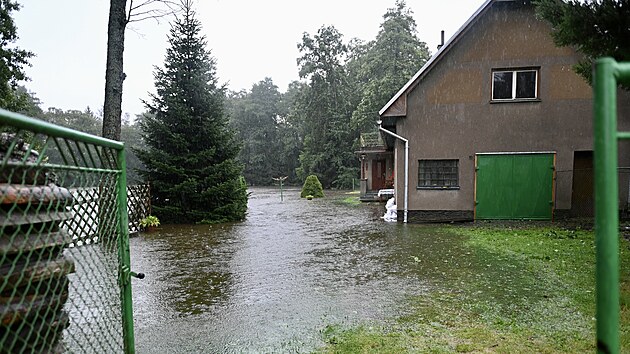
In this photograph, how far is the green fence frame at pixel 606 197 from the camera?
128 cm

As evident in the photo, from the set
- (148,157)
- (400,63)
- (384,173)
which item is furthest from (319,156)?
(148,157)

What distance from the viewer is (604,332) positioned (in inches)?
51.4

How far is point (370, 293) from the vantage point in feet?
16.8

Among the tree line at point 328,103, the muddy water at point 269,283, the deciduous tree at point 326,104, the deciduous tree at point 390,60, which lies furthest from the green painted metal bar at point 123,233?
the deciduous tree at point 326,104

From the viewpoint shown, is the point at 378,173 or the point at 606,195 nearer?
the point at 606,195

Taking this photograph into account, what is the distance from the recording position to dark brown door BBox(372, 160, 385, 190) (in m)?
26.8

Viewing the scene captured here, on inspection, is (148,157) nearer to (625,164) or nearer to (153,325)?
(153,325)

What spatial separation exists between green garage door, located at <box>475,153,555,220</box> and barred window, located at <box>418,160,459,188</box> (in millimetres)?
656

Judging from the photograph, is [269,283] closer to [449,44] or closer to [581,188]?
[449,44]

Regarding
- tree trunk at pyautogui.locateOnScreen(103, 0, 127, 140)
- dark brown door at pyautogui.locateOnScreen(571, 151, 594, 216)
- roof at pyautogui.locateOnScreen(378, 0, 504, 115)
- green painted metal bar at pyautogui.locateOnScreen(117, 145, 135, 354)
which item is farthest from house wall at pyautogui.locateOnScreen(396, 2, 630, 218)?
green painted metal bar at pyautogui.locateOnScreen(117, 145, 135, 354)

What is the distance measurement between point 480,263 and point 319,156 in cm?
3438

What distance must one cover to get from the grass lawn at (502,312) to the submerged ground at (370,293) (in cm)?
1

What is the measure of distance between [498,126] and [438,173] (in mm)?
2114

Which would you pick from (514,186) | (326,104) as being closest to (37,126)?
(514,186)
